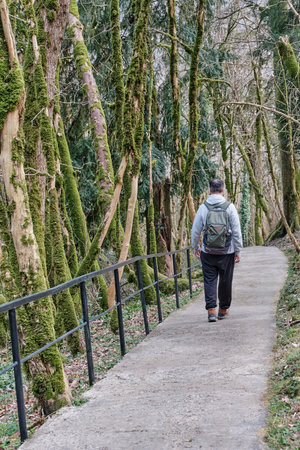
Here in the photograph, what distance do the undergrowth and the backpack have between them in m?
1.39

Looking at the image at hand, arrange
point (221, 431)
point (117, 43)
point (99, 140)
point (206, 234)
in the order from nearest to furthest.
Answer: point (221, 431)
point (206, 234)
point (117, 43)
point (99, 140)

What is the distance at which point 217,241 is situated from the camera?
770 cm

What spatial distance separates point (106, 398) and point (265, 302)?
18.5ft

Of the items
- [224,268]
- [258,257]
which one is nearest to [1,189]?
[224,268]

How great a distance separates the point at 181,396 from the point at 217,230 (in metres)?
3.43

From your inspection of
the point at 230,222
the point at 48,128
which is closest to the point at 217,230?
the point at 230,222

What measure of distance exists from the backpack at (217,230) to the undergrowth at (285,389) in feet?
4.55

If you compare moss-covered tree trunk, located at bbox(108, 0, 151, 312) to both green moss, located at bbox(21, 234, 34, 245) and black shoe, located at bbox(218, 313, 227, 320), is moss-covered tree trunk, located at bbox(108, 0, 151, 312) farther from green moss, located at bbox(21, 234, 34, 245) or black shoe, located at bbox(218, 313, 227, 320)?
green moss, located at bbox(21, 234, 34, 245)

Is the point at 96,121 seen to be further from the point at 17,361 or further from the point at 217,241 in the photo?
the point at 17,361

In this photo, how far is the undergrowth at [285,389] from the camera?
138 inches

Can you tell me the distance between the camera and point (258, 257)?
18672 millimetres

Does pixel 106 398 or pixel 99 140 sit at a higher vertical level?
pixel 99 140

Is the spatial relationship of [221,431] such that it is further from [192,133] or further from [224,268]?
[192,133]

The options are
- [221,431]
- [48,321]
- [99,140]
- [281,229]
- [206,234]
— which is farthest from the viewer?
[281,229]
